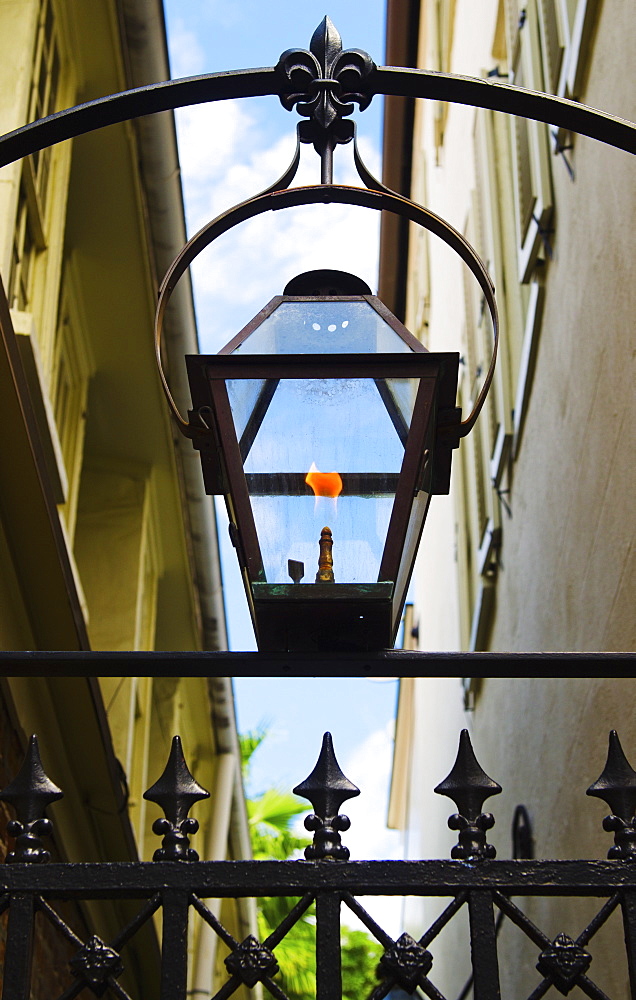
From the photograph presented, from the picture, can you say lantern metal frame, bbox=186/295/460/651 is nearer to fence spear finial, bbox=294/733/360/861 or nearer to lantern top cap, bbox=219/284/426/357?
lantern top cap, bbox=219/284/426/357

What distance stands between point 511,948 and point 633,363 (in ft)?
12.8

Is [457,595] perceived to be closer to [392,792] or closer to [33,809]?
[33,809]

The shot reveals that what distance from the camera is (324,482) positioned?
2250 millimetres

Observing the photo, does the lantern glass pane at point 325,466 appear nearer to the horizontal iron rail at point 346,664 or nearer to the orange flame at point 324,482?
the orange flame at point 324,482

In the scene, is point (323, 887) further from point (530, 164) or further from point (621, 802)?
point (530, 164)

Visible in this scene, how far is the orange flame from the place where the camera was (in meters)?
2.24

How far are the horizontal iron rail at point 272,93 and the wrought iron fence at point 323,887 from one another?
1.26 m

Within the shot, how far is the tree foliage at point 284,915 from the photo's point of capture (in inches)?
771

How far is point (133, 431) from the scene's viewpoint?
8.45m

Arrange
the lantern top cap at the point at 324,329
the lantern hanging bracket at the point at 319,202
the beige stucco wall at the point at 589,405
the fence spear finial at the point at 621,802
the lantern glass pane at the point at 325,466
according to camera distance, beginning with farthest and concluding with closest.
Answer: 1. the beige stucco wall at the point at 589,405
2. the lantern hanging bracket at the point at 319,202
3. the lantern top cap at the point at 324,329
4. the lantern glass pane at the point at 325,466
5. the fence spear finial at the point at 621,802

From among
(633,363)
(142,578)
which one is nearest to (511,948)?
(142,578)

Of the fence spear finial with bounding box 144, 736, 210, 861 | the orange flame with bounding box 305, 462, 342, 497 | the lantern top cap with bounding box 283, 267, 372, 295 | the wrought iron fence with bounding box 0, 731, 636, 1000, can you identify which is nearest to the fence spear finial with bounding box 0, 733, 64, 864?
the wrought iron fence with bounding box 0, 731, 636, 1000

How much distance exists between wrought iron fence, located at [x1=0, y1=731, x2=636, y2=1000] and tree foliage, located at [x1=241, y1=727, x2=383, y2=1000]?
17.2m

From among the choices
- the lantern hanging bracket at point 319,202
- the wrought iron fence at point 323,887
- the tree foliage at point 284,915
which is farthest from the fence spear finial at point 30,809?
the tree foliage at point 284,915
